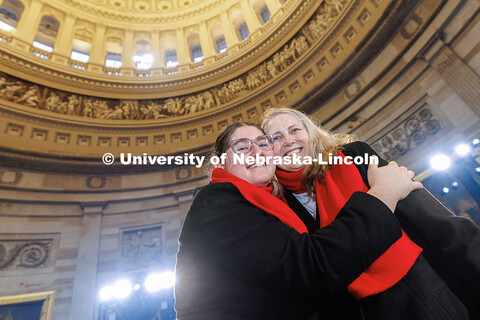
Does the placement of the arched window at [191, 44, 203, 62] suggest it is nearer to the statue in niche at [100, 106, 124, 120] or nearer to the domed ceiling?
the domed ceiling

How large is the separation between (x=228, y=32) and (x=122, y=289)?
13.9 metres

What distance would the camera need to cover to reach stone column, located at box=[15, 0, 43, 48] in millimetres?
11426

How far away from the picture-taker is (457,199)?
4598mm

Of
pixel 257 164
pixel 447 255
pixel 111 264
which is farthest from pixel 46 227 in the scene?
pixel 447 255

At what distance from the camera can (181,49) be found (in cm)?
1463

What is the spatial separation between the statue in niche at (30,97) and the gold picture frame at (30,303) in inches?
291

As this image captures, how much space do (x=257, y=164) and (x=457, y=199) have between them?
497 centimetres

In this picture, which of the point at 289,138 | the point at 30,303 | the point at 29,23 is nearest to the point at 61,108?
the point at 29,23

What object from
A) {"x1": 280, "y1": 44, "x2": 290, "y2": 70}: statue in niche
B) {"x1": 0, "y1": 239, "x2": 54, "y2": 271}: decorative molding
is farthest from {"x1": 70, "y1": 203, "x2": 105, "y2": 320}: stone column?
{"x1": 280, "y1": 44, "x2": 290, "y2": 70}: statue in niche

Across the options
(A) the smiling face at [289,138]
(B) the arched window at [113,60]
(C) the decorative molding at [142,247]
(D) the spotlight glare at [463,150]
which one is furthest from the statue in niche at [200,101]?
(A) the smiling face at [289,138]

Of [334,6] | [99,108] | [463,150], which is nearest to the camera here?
[463,150]

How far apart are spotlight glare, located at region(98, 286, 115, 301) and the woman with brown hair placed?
25.8 ft

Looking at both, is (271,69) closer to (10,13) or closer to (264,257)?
(264,257)

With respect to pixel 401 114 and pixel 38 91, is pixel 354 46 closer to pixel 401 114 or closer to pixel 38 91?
pixel 401 114
